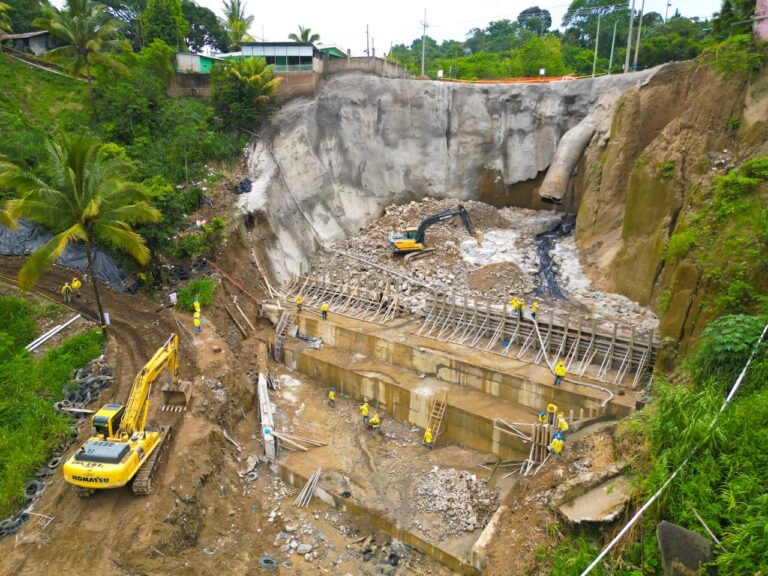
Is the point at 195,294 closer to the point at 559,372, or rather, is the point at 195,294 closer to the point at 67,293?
the point at 67,293

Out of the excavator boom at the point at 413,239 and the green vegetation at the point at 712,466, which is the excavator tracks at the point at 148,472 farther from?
the excavator boom at the point at 413,239

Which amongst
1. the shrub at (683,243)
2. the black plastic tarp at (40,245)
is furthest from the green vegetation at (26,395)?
the shrub at (683,243)

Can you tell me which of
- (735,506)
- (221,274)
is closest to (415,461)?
(735,506)

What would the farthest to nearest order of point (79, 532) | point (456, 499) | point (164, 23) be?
point (164, 23) < point (456, 499) < point (79, 532)

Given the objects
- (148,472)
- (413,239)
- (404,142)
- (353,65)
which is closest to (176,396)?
(148,472)

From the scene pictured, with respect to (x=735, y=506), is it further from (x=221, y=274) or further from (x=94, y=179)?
(x=221, y=274)
